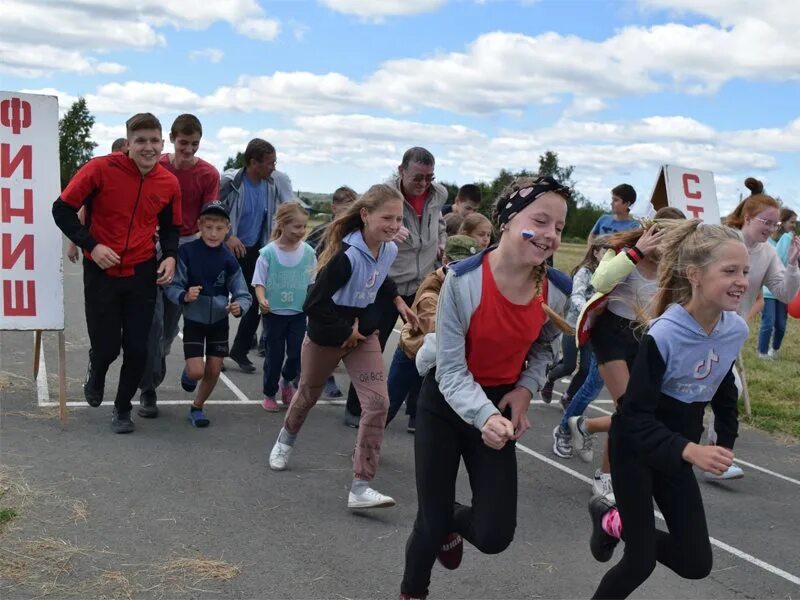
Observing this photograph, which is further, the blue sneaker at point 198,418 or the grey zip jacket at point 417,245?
the grey zip jacket at point 417,245

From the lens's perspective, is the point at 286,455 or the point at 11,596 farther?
the point at 286,455

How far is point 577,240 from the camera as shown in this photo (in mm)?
63938

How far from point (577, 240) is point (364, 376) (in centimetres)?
5976

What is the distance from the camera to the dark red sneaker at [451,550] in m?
4.13

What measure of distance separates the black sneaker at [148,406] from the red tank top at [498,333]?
4236 mm

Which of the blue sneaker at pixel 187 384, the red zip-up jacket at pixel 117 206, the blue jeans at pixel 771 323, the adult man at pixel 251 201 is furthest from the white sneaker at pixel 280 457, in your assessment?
the blue jeans at pixel 771 323

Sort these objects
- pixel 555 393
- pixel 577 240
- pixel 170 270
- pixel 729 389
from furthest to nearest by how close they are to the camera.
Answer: pixel 577 240 → pixel 555 393 → pixel 170 270 → pixel 729 389

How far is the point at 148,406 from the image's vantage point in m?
7.47

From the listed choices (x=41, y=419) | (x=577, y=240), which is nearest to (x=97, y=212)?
(x=41, y=419)

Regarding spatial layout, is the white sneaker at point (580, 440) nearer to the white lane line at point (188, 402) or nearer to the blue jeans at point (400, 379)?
the blue jeans at point (400, 379)

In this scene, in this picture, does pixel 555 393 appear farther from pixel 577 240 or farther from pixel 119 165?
pixel 577 240

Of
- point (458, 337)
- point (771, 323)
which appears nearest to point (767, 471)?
point (458, 337)

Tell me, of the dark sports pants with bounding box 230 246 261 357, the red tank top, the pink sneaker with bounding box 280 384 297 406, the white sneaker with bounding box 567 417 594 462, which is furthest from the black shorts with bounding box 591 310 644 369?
the dark sports pants with bounding box 230 246 261 357

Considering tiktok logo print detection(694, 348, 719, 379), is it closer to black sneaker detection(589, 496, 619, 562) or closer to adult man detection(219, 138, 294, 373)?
black sneaker detection(589, 496, 619, 562)
